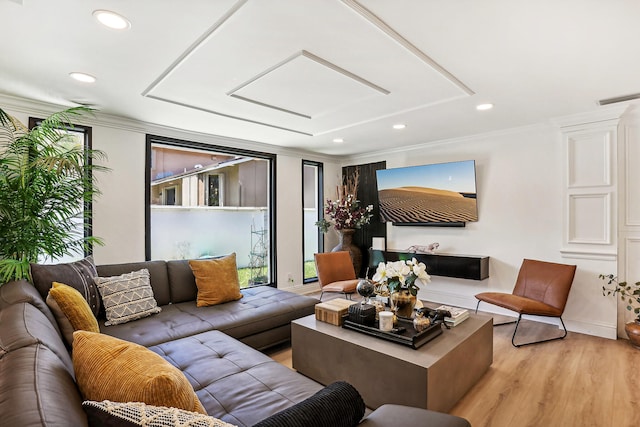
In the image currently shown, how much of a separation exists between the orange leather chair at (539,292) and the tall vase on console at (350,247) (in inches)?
85.0

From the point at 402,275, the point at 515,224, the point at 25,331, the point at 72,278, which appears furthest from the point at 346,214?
the point at 25,331

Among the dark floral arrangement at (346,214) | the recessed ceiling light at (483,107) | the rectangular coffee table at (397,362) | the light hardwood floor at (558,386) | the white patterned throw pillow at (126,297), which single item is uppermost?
the recessed ceiling light at (483,107)

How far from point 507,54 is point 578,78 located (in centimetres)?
86

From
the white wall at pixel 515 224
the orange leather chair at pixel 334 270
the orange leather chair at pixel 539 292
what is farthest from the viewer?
the orange leather chair at pixel 334 270

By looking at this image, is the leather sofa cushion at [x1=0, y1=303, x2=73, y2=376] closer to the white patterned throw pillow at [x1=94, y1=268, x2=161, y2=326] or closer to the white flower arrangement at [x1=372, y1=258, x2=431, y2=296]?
the white patterned throw pillow at [x1=94, y1=268, x2=161, y2=326]

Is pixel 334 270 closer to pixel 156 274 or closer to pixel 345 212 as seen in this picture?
pixel 345 212

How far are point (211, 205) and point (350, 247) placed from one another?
2282 mm

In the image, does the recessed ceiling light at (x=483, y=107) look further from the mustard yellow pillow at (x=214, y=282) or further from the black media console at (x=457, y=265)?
the mustard yellow pillow at (x=214, y=282)

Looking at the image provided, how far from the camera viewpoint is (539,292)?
339cm

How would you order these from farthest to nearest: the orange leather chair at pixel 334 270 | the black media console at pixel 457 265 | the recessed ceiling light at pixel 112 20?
the orange leather chair at pixel 334 270
the black media console at pixel 457 265
the recessed ceiling light at pixel 112 20

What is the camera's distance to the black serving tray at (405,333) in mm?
2004

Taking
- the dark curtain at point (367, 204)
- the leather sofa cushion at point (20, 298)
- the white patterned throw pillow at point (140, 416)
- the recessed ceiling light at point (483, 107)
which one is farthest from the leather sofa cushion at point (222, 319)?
the recessed ceiling light at point (483, 107)

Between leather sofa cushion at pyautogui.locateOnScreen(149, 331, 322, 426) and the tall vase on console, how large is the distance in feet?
10.5

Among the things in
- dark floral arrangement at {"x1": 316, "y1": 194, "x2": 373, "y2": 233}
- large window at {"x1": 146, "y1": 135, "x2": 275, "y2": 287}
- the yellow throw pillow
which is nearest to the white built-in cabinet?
dark floral arrangement at {"x1": 316, "y1": 194, "x2": 373, "y2": 233}
